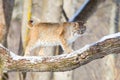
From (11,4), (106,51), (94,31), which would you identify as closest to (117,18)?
(94,31)

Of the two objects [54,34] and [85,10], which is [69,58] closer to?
[54,34]

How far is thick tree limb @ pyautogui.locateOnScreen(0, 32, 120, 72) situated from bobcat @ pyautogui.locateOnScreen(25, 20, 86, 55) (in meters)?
1.25

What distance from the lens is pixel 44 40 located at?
6473 mm

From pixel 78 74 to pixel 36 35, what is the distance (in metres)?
8.69

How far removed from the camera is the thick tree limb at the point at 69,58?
16.0ft

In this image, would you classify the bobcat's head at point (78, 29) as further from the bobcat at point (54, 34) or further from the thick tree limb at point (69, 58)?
the thick tree limb at point (69, 58)

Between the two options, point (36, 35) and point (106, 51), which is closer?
point (106, 51)

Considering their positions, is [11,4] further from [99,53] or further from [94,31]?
[94,31]

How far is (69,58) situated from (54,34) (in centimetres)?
156

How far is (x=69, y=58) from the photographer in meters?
4.89

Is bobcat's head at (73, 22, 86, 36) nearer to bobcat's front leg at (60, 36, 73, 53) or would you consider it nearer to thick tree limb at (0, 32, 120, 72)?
bobcat's front leg at (60, 36, 73, 53)

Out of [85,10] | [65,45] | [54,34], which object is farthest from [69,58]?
[85,10]

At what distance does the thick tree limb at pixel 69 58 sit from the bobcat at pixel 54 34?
1247 millimetres

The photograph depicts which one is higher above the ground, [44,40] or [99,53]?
[44,40]
